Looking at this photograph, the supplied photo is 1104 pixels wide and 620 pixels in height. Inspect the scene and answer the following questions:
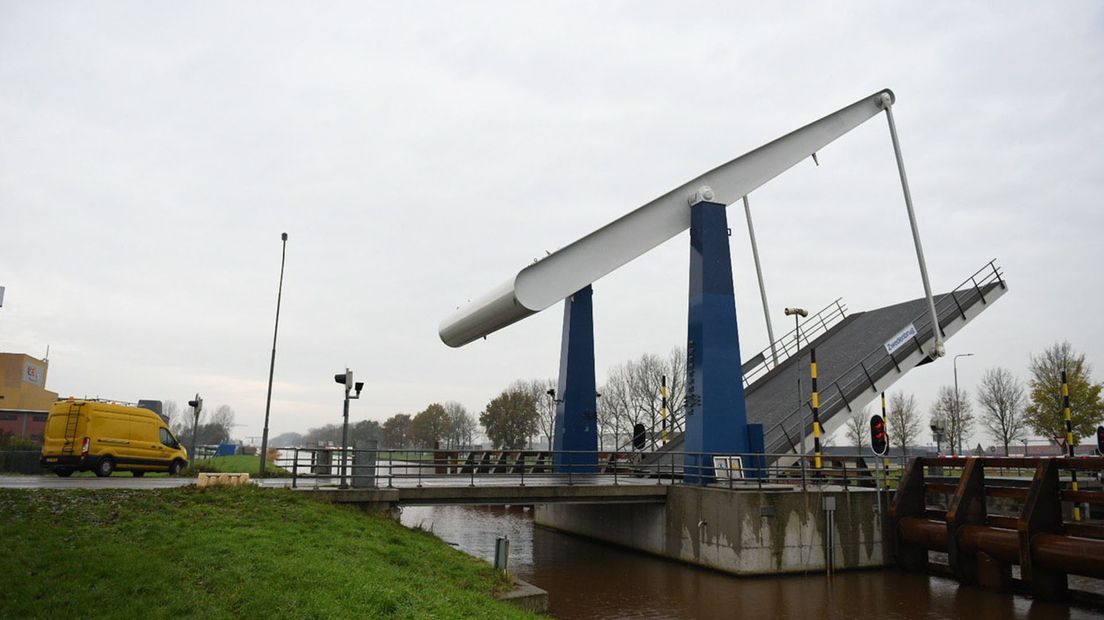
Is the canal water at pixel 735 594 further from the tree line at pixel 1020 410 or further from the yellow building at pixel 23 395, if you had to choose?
the yellow building at pixel 23 395

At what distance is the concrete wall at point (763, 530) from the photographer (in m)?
16.2

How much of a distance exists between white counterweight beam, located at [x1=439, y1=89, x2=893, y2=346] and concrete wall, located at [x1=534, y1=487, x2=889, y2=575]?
19.4 feet

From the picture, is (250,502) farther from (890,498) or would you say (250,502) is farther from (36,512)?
(890,498)

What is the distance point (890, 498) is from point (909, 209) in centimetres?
975

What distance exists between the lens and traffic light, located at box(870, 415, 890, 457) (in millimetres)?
16844

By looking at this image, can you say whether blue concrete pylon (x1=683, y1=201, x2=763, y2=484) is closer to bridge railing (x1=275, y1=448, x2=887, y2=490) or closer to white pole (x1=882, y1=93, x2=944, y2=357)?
bridge railing (x1=275, y1=448, x2=887, y2=490)

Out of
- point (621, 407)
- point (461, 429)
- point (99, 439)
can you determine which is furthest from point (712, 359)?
point (461, 429)

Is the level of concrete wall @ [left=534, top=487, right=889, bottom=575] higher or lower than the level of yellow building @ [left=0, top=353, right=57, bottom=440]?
lower

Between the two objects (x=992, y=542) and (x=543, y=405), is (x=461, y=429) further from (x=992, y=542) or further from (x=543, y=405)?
(x=992, y=542)

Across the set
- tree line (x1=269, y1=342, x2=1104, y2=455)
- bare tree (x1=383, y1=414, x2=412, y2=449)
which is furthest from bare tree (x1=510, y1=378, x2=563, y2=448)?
bare tree (x1=383, y1=414, x2=412, y2=449)

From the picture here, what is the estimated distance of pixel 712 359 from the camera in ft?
61.6

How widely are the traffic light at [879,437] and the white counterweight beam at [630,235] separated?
684 centimetres

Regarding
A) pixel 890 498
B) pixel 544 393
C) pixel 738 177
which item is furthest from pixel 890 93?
pixel 544 393

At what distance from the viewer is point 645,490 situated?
60.5 ft
